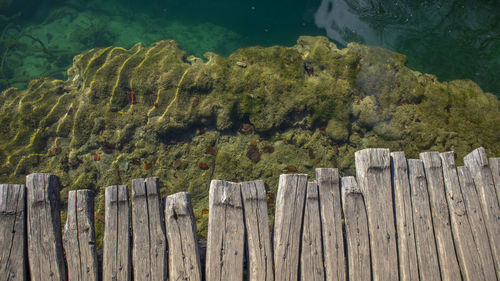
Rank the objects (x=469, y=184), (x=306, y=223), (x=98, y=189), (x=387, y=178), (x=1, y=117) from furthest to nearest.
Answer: (x=1, y=117) → (x=98, y=189) → (x=469, y=184) → (x=387, y=178) → (x=306, y=223)

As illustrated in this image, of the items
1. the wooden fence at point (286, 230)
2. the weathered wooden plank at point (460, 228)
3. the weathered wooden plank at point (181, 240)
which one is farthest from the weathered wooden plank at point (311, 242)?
the weathered wooden plank at point (460, 228)

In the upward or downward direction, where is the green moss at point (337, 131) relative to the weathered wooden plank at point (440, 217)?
upward

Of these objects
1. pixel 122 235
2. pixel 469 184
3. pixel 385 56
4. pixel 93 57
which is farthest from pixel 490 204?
pixel 93 57

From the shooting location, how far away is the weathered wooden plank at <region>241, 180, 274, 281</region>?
3066 millimetres

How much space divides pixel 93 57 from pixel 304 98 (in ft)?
13.5

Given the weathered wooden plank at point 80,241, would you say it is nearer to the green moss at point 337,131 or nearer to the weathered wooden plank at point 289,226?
the weathered wooden plank at point 289,226

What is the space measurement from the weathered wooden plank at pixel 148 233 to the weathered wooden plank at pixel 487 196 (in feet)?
13.8

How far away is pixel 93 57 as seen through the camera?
5.22 meters

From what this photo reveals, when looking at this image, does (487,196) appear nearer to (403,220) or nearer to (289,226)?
(403,220)

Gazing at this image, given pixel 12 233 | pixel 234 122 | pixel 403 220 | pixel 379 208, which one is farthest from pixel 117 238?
pixel 403 220

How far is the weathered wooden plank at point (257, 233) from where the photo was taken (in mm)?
3066

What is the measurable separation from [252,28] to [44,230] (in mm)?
7316

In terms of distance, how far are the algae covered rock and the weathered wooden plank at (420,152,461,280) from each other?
2.90ft

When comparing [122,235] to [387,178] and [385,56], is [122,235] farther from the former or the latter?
[385,56]
